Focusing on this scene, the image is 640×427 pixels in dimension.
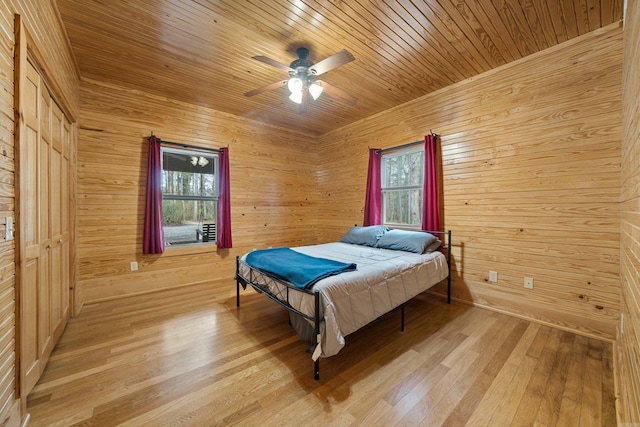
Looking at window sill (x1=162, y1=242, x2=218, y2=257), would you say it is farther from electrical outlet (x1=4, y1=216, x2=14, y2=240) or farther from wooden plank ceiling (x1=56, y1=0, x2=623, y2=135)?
electrical outlet (x1=4, y1=216, x2=14, y2=240)

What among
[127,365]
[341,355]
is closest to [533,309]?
[341,355]

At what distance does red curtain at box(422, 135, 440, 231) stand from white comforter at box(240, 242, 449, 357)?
1.43ft

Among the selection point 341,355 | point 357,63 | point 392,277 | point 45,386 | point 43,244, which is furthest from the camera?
point 357,63

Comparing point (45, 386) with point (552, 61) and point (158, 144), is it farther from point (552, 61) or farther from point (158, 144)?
point (552, 61)

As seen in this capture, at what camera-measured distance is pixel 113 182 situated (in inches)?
130

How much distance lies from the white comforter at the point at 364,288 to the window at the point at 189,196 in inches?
62.5

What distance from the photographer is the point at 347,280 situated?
6.50 ft

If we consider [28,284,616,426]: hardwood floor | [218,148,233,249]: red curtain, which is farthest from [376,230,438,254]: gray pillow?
[218,148,233,249]: red curtain

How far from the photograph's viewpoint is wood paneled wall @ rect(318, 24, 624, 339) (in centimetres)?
224

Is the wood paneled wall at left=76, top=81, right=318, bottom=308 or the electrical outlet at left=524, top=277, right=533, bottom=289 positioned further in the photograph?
the wood paneled wall at left=76, top=81, right=318, bottom=308

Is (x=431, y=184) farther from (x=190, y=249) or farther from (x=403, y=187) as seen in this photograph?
(x=190, y=249)

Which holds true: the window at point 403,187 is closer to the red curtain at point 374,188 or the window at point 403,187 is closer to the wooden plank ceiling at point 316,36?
the red curtain at point 374,188

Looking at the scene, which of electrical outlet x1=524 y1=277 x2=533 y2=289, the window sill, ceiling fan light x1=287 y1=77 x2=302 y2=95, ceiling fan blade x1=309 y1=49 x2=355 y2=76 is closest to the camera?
ceiling fan blade x1=309 y1=49 x2=355 y2=76

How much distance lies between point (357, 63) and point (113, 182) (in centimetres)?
333
